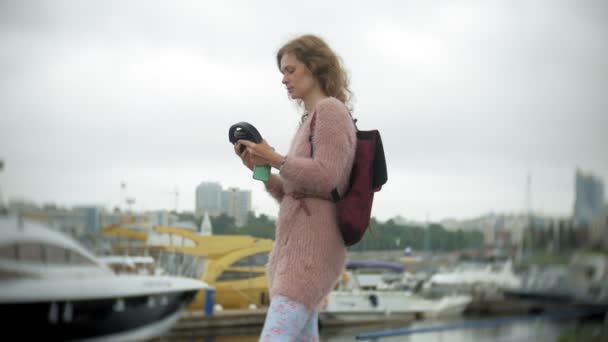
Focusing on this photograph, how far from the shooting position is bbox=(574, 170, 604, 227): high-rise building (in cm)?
405

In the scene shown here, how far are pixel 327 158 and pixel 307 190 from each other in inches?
3.3

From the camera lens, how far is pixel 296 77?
5.09 feet

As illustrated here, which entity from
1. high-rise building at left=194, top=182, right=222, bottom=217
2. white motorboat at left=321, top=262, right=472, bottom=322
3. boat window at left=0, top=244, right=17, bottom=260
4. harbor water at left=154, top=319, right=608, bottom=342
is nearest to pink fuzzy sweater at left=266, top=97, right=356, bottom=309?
boat window at left=0, top=244, right=17, bottom=260

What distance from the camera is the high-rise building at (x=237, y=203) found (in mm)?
3084

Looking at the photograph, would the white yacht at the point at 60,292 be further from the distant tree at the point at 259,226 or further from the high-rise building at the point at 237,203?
the distant tree at the point at 259,226

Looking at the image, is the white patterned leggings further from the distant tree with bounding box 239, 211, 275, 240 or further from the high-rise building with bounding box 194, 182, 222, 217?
the distant tree with bounding box 239, 211, 275, 240

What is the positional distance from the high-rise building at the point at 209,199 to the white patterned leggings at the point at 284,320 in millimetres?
1561

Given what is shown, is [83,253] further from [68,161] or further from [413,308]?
[413,308]

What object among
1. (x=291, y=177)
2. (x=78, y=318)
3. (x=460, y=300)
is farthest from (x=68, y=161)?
(x=460, y=300)

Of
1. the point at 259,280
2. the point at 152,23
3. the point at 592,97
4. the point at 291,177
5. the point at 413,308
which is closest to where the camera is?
the point at 291,177

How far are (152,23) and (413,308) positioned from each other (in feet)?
23.9

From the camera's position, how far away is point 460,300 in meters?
5.80

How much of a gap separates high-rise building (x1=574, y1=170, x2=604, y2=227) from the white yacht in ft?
8.08

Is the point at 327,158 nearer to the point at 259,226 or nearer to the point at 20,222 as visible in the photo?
the point at 20,222
